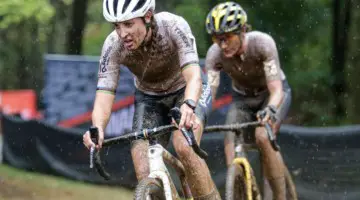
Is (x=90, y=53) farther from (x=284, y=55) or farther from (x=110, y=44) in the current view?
(x=110, y=44)

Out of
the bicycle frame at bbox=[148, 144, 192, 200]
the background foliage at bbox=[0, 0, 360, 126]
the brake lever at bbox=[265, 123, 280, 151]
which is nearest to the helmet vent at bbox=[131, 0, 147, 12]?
the bicycle frame at bbox=[148, 144, 192, 200]

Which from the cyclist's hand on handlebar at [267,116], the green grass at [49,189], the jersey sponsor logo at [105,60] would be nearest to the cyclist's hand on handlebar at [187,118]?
the jersey sponsor logo at [105,60]

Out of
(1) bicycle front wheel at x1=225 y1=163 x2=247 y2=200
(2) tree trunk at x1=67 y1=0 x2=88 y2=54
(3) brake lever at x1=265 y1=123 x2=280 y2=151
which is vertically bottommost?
(2) tree trunk at x1=67 y1=0 x2=88 y2=54

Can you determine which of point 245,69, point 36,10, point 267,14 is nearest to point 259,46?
point 245,69

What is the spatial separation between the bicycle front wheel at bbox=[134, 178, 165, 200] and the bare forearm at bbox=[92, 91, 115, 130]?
0.65m

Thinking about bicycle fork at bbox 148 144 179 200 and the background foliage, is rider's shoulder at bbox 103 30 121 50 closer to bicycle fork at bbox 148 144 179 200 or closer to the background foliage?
bicycle fork at bbox 148 144 179 200

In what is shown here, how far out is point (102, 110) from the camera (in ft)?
18.2

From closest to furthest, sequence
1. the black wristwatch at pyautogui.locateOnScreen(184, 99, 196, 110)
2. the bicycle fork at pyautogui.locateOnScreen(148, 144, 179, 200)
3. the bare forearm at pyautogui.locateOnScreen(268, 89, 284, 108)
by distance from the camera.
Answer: the black wristwatch at pyautogui.locateOnScreen(184, 99, 196, 110) < the bicycle fork at pyautogui.locateOnScreen(148, 144, 179, 200) < the bare forearm at pyautogui.locateOnScreen(268, 89, 284, 108)

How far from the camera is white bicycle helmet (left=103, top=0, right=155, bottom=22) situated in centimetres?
524

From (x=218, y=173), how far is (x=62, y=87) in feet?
14.7

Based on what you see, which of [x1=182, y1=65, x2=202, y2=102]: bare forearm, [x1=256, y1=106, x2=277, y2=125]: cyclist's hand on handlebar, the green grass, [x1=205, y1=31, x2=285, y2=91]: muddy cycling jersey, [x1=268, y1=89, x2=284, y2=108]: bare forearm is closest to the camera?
[x1=182, y1=65, x2=202, y2=102]: bare forearm

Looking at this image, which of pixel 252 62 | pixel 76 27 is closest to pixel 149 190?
pixel 252 62

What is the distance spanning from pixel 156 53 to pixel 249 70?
83.0 inches

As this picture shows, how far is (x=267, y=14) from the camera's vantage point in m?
17.7
